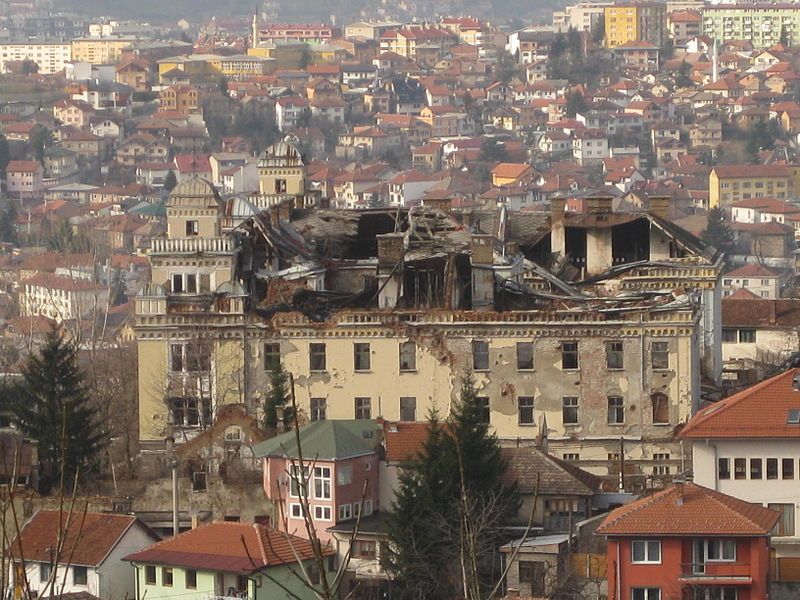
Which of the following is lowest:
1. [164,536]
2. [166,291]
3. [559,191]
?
[164,536]

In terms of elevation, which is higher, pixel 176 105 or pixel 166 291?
pixel 176 105

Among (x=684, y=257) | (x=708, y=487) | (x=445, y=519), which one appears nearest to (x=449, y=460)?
(x=445, y=519)

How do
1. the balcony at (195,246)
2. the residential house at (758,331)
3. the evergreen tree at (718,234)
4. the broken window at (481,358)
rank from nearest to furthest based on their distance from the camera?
the broken window at (481,358) → the balcony at (195,246) → the residential house at (758,331) → the evergreen tree at (718,234)

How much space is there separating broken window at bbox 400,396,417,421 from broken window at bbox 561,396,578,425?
6.73 ft

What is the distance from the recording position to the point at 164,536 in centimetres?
3628

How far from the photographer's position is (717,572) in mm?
31812

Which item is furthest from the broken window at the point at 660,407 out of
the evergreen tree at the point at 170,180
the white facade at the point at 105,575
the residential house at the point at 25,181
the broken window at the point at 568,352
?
the residential house at the point at 25,181

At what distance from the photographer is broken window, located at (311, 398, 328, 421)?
42.2m

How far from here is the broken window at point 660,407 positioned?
41.9 meters

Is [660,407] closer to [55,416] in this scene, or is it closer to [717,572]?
[55,416]

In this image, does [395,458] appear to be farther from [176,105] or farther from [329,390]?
[176,105]

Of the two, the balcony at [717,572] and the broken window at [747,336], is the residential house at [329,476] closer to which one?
the balcony at [717,572]

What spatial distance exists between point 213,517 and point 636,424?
7501mm

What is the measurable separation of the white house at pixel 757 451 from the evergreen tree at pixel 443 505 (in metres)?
2.57
